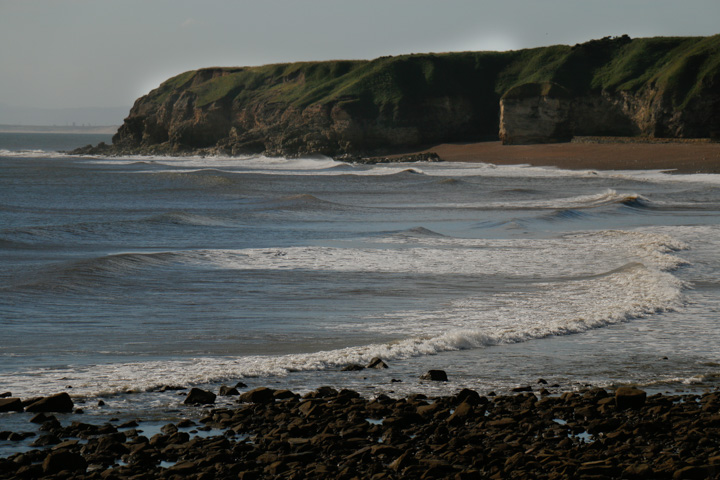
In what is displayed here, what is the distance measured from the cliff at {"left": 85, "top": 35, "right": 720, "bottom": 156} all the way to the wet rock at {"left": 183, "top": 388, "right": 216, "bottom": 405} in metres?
64.9

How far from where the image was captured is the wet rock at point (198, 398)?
665 cm

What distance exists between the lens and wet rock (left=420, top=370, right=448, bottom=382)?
7.45 meters

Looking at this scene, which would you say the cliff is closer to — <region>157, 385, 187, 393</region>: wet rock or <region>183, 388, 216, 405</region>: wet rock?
<region>157, 385, 187, 393</region>: wet rock

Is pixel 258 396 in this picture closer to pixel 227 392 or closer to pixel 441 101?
pixel 227 392

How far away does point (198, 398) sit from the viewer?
21.9 ft

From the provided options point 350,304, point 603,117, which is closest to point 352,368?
point 350,304

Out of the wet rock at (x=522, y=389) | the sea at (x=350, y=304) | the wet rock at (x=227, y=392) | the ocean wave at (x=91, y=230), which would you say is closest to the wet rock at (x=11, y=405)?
the sea at (x=350, y=304)

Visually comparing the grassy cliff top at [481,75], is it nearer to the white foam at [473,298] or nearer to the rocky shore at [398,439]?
the white foam at [473,298]

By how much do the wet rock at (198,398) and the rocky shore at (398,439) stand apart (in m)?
0.01

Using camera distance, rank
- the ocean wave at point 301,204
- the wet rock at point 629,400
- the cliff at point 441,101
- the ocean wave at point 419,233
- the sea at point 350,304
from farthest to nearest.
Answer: the cliff at point 441,101 < the ocean wave at point 301,204 < the ocean wave at point 419,233 < the sea at point 350,304 < the wet rock at point 629,400

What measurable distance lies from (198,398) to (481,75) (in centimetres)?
8396

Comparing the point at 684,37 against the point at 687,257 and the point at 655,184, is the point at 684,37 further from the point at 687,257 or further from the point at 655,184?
the point at 687,257

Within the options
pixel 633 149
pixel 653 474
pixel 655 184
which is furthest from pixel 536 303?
pixel 633 149

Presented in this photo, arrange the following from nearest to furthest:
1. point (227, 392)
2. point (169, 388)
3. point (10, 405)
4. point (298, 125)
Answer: point (10, 405), point (227, 392), point (169, 388), point (298, 125)
